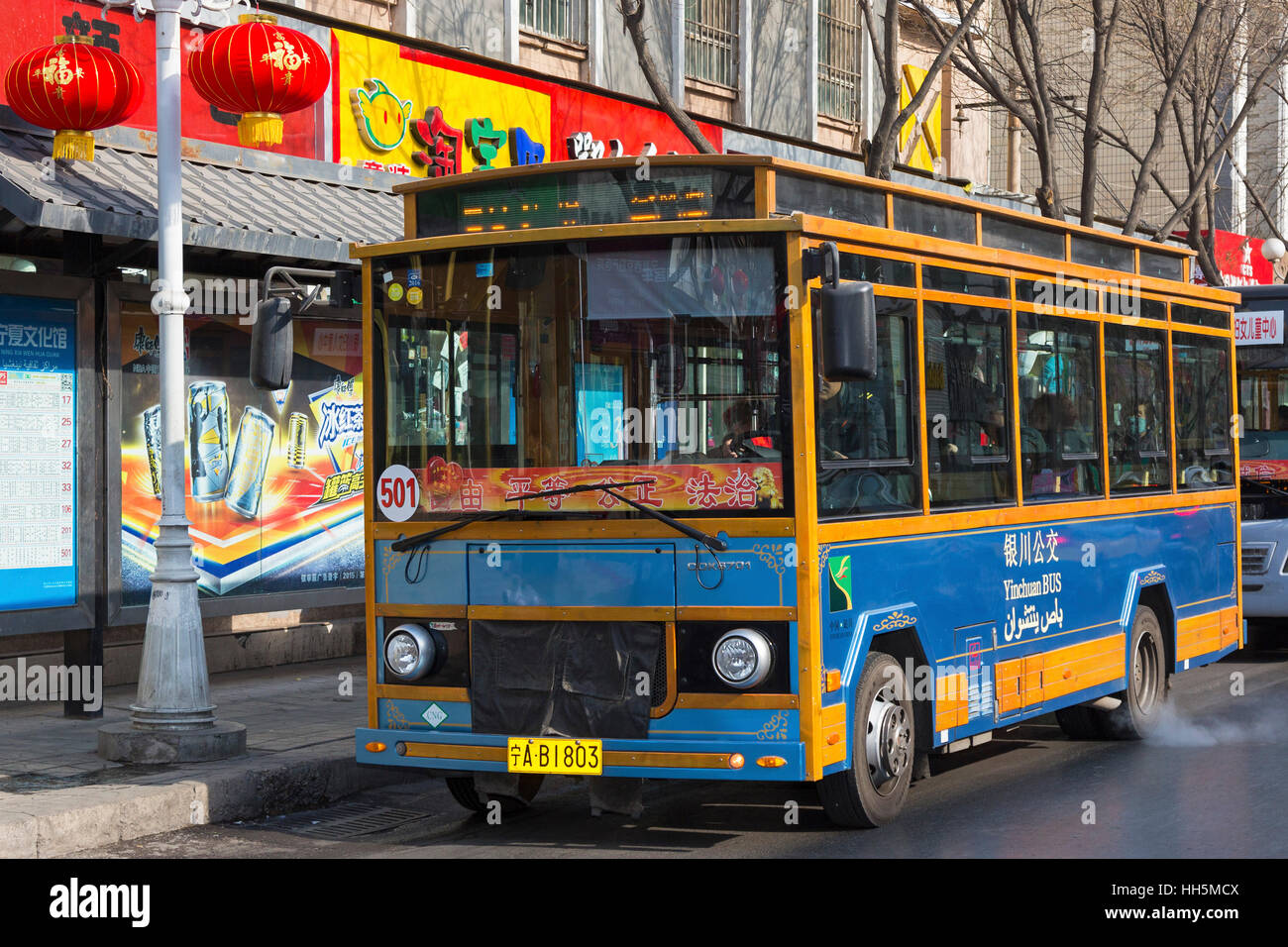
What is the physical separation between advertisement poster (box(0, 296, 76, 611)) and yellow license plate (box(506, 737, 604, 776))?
4590 mm

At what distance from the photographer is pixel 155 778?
863 cm

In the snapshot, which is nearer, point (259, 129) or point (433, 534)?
point (433, 534)

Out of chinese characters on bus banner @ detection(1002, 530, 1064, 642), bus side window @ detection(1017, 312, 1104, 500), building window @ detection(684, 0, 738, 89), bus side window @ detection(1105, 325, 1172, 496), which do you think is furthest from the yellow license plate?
building window @ detection(684, 0, 738, 89)

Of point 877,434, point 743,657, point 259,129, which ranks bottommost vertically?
point 743,657

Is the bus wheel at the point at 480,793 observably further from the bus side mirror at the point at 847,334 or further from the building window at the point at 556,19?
the building window at the point at 556,19

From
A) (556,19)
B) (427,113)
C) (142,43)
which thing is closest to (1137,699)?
(427,113)

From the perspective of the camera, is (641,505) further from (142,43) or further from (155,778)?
(142,43)

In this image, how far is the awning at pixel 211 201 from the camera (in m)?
9.84

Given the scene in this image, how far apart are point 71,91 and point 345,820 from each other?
16.3ft

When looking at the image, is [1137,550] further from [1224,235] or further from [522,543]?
[1224,235]

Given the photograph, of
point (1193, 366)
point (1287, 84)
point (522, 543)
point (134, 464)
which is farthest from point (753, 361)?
point (1287, 84)

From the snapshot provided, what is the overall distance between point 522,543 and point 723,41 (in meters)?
14.4
